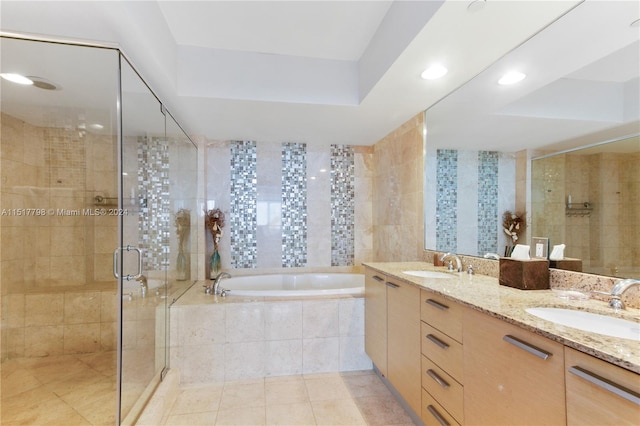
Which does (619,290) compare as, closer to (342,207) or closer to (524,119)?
(524,119)

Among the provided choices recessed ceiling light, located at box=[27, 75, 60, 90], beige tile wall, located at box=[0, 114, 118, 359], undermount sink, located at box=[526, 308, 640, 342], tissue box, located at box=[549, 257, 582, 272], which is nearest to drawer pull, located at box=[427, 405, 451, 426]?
undermount sink, located at box=[526, 308, 640, 342]

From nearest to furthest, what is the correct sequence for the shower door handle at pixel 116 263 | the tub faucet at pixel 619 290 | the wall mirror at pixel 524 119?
1. the tub faucet at pixel 619 290
2. the wall mirror at pixel 524 119
3. the shower door handle at pixel 116 263

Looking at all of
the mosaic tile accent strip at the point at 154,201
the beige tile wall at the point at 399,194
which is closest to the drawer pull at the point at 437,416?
the beige tile wall at the point at 399,194

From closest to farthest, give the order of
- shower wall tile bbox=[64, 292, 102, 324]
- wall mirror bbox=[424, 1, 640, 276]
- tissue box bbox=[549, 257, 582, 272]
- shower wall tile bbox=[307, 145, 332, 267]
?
wall mirror bbox=[424, 1, 640, 276] → tissue box bbox=[549, 257, 582, 272] → shower wall tile bbox=[64, 292, 102, 324] → shower wall tile bbox=[307, 145, 332, 267]

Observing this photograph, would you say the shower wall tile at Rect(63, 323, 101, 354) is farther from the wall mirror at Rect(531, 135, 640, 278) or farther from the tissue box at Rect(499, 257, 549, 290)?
the wall mirror at Rect(531, 135, 640, 278)

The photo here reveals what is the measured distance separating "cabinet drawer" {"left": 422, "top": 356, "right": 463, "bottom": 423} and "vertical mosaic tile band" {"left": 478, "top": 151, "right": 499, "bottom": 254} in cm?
85

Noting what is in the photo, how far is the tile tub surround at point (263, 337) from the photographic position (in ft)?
7.09

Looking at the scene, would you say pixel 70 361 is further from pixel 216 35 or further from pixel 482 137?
pixel 482 137

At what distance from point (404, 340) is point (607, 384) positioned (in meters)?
1.09

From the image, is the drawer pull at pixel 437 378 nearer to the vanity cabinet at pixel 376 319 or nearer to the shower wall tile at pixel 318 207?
the vanity cabinet at pixel 376 319

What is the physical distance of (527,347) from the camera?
33.4 inches

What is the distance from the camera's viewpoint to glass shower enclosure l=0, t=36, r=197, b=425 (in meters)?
1.73

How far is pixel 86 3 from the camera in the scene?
49.0 inches

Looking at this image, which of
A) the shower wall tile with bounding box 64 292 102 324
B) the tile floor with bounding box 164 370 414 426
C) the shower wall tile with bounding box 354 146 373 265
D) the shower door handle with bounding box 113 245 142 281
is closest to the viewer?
the shower door handle with bounding box 113 245 142 281
